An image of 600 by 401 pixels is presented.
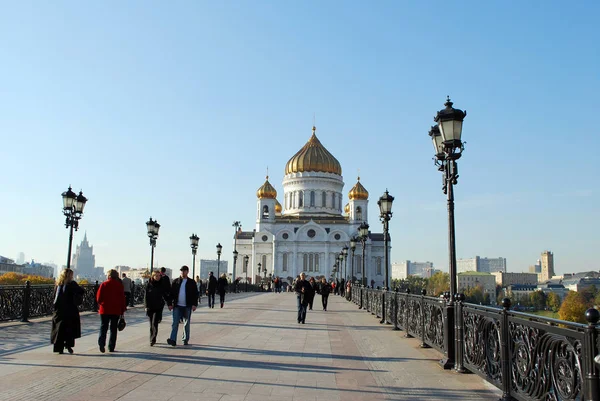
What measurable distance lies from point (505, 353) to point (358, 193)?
77564 mm

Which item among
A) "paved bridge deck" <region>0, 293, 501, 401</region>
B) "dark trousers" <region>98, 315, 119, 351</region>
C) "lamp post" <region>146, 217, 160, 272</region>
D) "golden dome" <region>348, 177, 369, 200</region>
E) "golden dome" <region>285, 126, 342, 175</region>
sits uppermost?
"golden dome" <region>285, 126, 342, 175</region>

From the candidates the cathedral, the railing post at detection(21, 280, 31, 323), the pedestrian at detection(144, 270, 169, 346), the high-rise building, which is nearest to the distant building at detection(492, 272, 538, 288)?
the high-rise building

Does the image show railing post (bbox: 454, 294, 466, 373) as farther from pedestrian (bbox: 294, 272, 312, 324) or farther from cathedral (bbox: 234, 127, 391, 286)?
cathedral (bbox: 234, 127, 391, 286)

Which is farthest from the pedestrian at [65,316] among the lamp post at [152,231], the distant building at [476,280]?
the distant building at [476,280]

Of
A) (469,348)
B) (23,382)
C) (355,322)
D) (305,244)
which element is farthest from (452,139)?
(305,244)

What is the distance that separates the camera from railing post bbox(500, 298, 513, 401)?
6488 millimetres

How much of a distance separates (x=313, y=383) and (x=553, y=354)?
339 centimetres

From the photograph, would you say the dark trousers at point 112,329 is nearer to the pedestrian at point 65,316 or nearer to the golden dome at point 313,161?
the pedestrian at point 65,316

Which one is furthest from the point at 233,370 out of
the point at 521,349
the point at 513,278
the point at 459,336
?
the point at 513,278

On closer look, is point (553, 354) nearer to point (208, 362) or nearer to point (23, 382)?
point (208, 362)

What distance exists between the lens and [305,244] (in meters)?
81.6

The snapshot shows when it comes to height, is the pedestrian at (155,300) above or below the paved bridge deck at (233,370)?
above

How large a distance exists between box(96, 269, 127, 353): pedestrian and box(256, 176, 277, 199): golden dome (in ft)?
244

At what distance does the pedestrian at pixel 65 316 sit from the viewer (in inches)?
380
